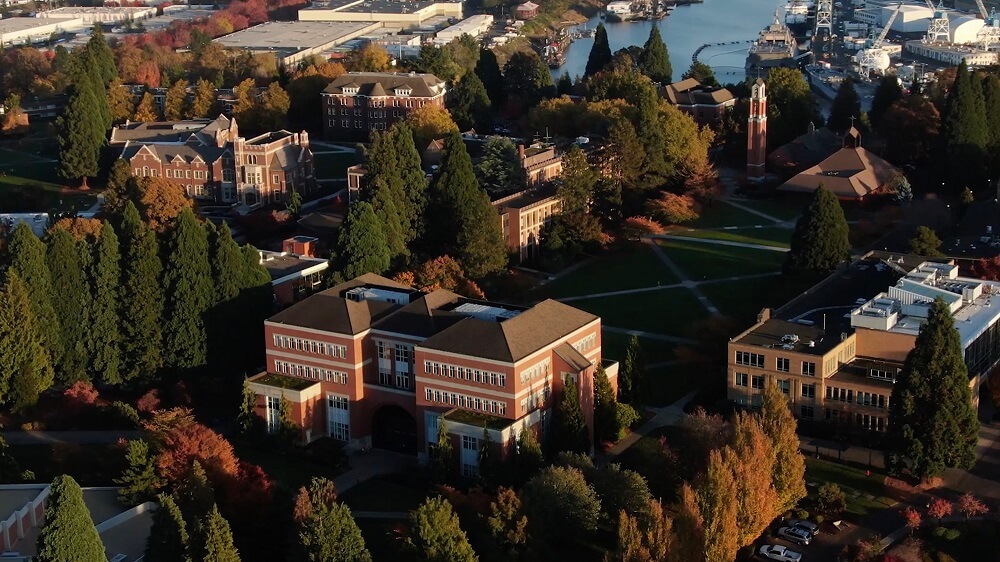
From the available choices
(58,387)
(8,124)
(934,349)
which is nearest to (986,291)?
(934,349)

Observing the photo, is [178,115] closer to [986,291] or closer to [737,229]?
[737,229]

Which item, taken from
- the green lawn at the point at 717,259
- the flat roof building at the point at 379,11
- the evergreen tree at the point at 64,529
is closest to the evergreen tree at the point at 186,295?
the evergreen tree at the point at 64,529

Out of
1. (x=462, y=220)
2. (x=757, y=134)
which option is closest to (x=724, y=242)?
(x=462, y=220)

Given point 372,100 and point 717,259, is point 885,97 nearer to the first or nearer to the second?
point 717,259

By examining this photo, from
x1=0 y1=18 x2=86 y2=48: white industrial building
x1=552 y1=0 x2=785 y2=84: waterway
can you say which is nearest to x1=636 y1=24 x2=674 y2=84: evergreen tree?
x1=552 y1=0 x2=785 y2=84: waterway

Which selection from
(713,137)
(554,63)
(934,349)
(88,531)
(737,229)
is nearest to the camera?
(88,531)

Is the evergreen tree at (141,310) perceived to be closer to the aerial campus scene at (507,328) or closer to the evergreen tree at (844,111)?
the aerial campus scene at (507,328)
